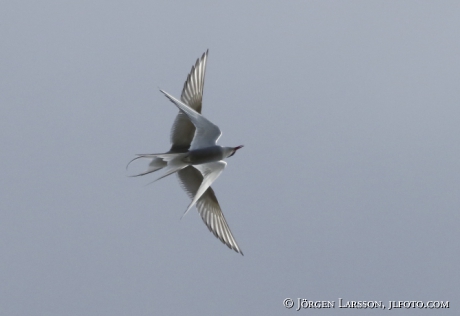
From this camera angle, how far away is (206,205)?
17297mm

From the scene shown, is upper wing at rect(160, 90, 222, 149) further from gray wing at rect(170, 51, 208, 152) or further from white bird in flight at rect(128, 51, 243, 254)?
gray wing at rect(170, 51, 208, 152)

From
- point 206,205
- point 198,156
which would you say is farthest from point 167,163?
point 206,205

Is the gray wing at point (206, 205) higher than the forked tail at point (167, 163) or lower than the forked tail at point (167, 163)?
lower

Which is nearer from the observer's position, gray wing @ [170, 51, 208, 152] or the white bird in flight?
the white bird in flight

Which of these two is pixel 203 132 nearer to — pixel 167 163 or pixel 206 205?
pixel 167 163

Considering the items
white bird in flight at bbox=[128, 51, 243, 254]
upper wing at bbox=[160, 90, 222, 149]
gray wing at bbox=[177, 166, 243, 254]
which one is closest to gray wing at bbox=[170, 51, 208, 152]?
white bird in flight at bbox=[128, 51, 243, 254]

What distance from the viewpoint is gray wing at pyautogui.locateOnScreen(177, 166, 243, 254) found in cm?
1689

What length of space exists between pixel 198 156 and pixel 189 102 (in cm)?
183

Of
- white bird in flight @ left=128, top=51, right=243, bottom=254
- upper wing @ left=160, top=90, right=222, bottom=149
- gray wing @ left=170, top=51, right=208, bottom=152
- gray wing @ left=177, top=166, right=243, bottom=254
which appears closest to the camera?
upper wing @ left=160, top=90, right=222, bottom=149

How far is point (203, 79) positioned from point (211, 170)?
2.67 m

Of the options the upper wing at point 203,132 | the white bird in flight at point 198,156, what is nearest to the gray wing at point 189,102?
the white bird in flight at point 198,156

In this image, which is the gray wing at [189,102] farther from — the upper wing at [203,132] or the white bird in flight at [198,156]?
the upper wing at [203,132]

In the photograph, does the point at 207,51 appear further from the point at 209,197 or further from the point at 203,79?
the point at 209,197

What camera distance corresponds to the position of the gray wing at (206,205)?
16.9 meters
